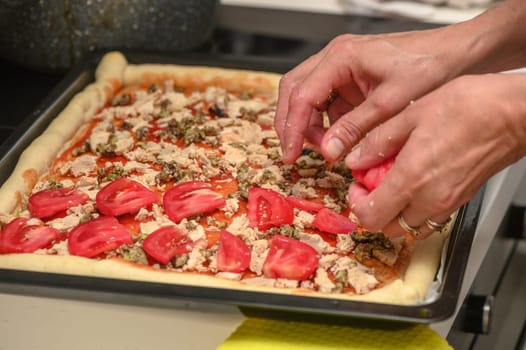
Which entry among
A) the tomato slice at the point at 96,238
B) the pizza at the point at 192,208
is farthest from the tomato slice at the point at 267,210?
the tomato slice at the point at 96,238

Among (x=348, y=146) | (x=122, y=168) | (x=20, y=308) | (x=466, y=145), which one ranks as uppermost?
(x=466, y=145)

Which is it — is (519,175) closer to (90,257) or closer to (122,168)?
(122,168)

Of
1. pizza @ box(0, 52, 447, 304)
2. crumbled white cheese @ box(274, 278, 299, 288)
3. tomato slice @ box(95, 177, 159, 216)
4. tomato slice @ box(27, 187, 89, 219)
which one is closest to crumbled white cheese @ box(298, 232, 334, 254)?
pizza @ box(0, 52, 447, 304)

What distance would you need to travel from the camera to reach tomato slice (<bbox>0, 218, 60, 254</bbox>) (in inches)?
60.5

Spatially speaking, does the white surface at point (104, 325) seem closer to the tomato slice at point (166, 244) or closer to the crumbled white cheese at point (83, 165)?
the tomato slice at point (166, 244)

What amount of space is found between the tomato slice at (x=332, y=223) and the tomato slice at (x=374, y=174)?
6.8 inches

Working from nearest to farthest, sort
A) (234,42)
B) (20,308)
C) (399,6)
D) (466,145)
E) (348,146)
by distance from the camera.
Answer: (466,145) → (20,308) → (348,146) → (234,42) → (399,6)

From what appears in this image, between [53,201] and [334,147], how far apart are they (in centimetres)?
62

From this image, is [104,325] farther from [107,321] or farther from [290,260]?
[290,260]

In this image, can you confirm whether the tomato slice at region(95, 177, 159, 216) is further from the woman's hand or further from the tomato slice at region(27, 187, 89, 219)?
the woman's hand

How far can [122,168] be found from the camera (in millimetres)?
Answer: 1813

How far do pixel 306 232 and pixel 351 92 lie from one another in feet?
1.08

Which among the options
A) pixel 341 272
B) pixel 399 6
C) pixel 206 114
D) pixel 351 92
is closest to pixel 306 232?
pixel 341 272

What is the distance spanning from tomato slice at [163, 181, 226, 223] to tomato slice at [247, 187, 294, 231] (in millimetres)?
72
